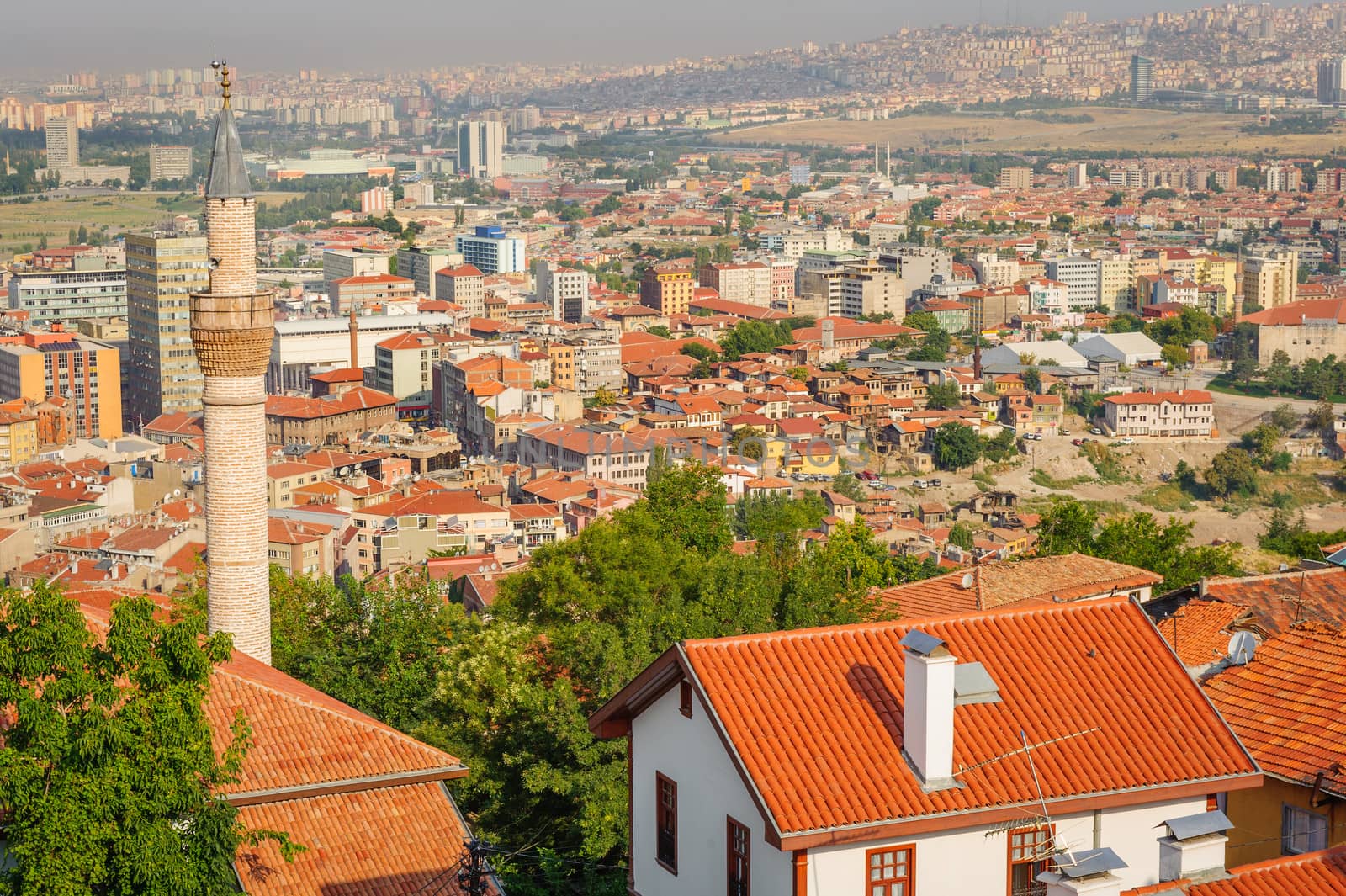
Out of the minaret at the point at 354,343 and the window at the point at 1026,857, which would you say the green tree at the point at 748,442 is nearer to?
the minaret at the point at 354,343

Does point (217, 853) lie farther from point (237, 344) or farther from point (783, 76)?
point (783, 76)

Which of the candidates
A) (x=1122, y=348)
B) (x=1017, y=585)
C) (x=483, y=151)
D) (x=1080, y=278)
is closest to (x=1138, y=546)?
(x=1017, y=585)

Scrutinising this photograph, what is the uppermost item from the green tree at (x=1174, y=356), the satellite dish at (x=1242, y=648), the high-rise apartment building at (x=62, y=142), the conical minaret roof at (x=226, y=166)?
the high-rise apartment building at (x=62, y=142)

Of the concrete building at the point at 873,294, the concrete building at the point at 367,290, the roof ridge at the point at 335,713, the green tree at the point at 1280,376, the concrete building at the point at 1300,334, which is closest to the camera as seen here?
the roof ridge at the point at 335,713

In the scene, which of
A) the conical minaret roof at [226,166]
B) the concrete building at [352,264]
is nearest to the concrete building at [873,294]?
the concrete building at [352,264]

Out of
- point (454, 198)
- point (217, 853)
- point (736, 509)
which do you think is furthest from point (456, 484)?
point (454, 198)

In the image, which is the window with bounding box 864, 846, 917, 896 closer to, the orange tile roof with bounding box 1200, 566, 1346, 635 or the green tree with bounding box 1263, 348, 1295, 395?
the orange tile roof with bounding box 1200, 566, 1346, 635
